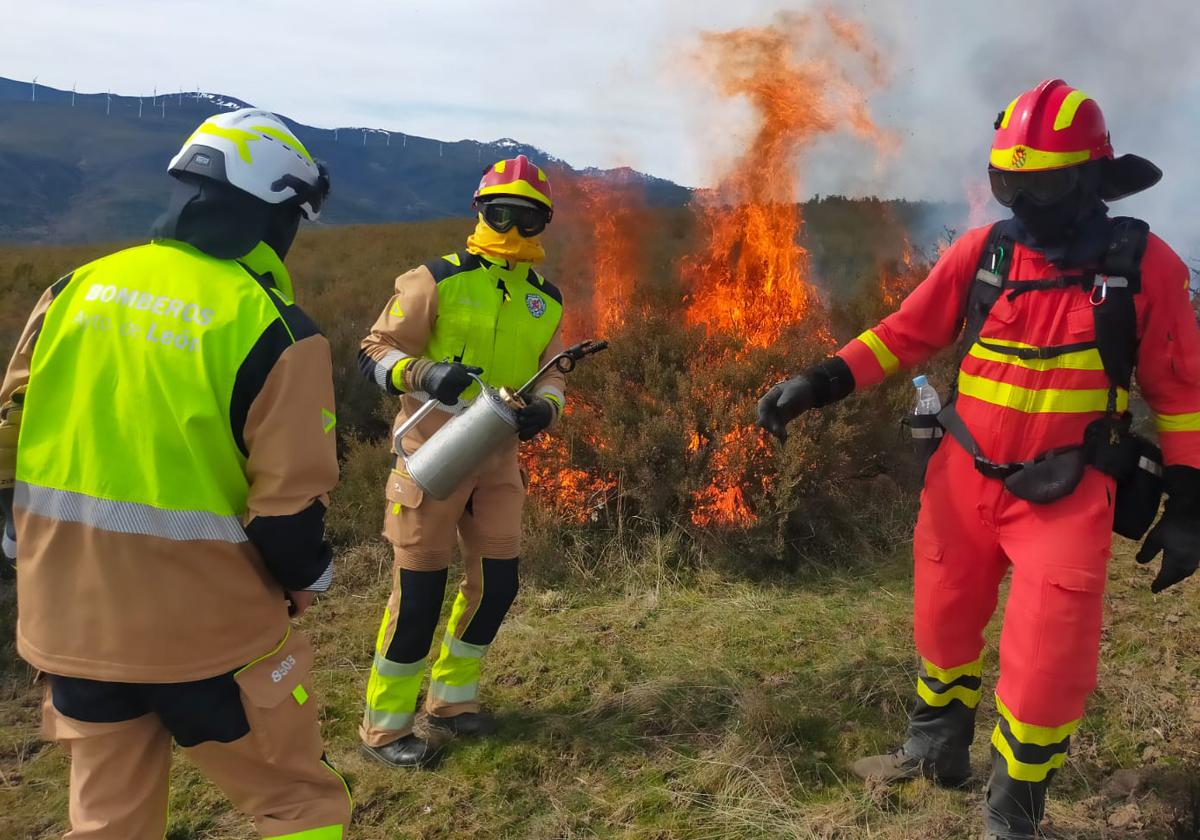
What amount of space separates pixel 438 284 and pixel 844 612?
329cm

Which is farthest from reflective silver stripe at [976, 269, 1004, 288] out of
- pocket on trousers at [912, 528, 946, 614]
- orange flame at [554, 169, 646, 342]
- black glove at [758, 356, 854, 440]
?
orange flame at [554, 169, 646, 342]

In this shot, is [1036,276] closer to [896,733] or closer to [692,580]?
[896,733]

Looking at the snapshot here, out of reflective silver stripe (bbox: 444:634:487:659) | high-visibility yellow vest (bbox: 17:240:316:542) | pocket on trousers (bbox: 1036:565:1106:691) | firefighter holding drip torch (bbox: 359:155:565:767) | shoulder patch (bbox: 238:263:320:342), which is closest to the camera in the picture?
high-visibility yellow vest (bbox: 17:240:316:542)

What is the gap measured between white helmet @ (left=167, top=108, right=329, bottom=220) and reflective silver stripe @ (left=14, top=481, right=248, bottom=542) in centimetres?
80

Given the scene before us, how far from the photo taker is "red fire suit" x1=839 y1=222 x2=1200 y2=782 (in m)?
2.32

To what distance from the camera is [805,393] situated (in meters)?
2.94

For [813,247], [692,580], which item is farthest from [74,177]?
[692,580]

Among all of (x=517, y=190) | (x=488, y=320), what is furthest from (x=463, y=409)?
(x=517, y=190)

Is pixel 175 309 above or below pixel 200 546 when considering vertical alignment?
above

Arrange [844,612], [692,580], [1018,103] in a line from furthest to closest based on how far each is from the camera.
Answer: [692,580], [844,612], [1018,103]

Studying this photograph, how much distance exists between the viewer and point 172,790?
311 cm

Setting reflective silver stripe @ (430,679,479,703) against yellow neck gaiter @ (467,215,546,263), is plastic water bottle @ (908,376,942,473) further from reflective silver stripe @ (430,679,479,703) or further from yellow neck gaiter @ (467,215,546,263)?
reflective silver stripe @ (430,679,479,703)

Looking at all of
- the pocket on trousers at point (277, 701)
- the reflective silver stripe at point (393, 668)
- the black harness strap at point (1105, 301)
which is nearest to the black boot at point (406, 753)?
the reflective silver stripe at point (393, 668)

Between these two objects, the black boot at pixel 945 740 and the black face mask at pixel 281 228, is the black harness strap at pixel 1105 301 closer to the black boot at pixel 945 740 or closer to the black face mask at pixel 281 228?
the black boot at pixel 945 740
